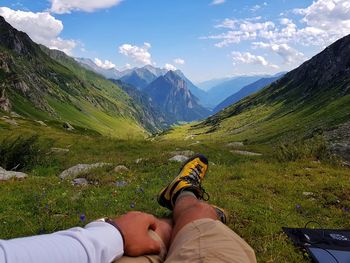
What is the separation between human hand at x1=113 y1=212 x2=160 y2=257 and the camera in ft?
16.2

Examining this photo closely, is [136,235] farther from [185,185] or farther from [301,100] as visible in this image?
[301,100]

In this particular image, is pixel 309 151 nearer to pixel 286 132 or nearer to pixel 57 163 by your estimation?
pixel 57 163

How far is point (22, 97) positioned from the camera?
150125mm

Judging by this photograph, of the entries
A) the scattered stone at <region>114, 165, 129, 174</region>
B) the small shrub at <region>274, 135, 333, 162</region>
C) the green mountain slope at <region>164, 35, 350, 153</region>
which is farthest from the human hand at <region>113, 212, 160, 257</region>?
the green mountain slope at <region>164, 35, 350, 153</region>

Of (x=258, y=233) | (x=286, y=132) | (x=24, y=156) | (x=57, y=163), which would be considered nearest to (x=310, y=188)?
(x=258, y=233)

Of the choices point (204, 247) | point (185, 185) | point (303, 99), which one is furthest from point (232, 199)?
point (303, 99)

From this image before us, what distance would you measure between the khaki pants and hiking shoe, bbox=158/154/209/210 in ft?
6.65

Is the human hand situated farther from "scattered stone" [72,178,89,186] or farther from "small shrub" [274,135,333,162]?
"small shrub" [274,135,333,162]

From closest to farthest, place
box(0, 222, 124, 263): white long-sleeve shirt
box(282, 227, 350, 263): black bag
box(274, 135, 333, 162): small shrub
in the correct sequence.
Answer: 1. box(0, 222, 124, 263): white long-sleeve shirt
2. box(282, 227, 350, 263): black bag
3. box(274, 135, 333, 162): small shrub

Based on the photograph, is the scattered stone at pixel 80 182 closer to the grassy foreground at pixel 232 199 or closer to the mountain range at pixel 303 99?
the grassy foreground at pixel 232 199

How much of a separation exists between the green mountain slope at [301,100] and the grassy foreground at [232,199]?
197 ft

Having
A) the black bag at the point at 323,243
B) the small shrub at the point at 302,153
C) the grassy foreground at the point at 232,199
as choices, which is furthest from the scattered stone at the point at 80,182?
the small shrub at the point at 302,153

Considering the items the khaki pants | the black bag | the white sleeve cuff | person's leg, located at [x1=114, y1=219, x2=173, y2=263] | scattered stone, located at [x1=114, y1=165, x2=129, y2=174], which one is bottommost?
the black bag

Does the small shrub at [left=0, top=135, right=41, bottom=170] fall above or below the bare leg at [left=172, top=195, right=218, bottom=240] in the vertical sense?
below
